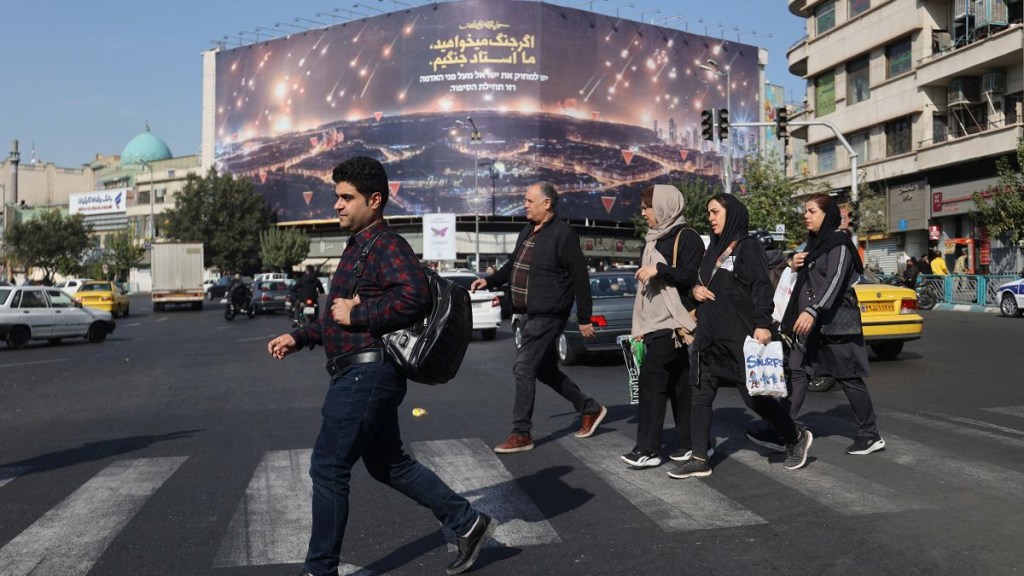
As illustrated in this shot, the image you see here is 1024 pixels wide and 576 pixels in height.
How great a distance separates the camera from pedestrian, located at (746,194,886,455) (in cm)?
627

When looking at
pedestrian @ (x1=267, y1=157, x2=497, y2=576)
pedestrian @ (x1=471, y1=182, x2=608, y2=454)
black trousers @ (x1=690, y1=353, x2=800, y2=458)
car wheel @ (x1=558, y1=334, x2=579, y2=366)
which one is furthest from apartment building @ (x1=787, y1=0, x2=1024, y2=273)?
pedestrian @ (x1=267, y1=157, x2=497, y2=576)

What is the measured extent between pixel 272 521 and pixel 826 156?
140 ft

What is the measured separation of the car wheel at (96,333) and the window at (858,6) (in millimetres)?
32766

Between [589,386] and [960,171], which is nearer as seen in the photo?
[589,386]

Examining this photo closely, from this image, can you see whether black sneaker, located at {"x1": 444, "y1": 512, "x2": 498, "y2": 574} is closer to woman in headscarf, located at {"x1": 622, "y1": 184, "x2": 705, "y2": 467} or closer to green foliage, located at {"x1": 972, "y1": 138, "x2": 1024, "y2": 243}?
woman in headscarf, located at {"x1": 622, "y1": 184, "x2": 705, "y2": 467}

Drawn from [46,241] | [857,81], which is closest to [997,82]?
[857,81]

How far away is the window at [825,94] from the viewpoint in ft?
141

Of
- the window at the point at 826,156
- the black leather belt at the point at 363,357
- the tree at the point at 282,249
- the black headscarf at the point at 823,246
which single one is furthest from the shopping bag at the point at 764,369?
the tree at the point at 282,249

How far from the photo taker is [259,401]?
10.1m

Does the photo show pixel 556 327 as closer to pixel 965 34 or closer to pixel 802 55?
pixel 965 34

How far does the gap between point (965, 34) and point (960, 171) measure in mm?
4963

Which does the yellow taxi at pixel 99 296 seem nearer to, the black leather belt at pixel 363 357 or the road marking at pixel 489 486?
the road marking at pixel 489 486

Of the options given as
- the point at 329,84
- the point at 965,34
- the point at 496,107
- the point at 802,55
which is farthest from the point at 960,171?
the point at 329,84

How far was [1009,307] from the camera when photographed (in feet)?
76.6
